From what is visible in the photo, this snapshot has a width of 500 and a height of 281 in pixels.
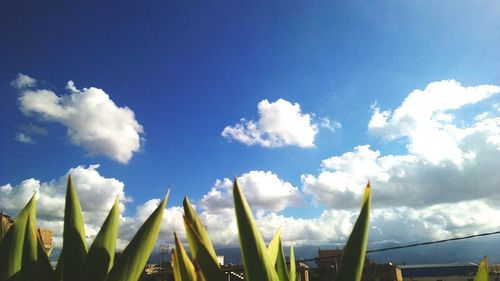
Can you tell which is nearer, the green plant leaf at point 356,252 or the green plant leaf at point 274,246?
the green plant leaf at point 356,252

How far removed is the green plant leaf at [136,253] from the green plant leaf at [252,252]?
152 millimetres

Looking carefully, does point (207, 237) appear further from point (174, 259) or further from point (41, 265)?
point (41, 265)

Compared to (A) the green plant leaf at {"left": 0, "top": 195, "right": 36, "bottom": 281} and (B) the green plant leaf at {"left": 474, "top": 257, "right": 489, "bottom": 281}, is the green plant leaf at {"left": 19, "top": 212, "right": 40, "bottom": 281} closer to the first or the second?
(A) the green plant leaf at {"left": 0, "top": 195, "right": 36, "bottom": 281}

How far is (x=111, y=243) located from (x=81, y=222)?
11cm

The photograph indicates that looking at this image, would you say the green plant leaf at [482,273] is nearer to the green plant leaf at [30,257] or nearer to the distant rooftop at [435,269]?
the green plant leaf at [30,257]

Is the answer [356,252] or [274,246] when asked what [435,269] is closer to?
[274,246]

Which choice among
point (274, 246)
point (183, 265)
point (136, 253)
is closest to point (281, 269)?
point (274, 246)

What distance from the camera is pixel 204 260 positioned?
592 millimetres

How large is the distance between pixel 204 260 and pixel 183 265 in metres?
0.10

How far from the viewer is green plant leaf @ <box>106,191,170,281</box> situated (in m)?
0.56

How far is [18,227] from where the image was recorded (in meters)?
0.72

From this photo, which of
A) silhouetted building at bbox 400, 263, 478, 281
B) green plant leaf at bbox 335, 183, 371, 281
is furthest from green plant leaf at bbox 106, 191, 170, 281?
silhouetted building at bbox 400, 263, 478, 281

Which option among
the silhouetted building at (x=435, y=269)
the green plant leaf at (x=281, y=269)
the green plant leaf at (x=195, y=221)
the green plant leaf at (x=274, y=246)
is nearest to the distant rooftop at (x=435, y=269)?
the silhouetted building at (x=435, y=269)

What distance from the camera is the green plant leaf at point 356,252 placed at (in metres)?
0.54
